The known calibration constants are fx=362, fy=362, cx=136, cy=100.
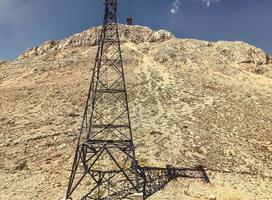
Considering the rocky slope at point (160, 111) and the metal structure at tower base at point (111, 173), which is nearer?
the metal structure at tower base at point (111, 173)

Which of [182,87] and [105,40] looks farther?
[182,87]

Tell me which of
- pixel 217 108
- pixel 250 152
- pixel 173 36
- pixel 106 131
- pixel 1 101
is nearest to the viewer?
pixel 250 152

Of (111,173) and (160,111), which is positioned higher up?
(160,111)

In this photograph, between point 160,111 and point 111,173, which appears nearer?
point 111,173

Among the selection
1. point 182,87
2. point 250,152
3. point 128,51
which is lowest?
point 250,152

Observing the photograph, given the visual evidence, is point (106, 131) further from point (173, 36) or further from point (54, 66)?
point (173, 36)

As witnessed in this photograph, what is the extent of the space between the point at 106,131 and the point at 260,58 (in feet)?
97.7

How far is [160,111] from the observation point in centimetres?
3606

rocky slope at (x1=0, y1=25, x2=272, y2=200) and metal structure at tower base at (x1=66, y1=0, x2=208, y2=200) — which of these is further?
rocky slope at (x1=0, y1=25, x2=272, y2=200)

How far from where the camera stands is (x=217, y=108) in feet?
120

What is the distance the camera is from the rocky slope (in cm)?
2577

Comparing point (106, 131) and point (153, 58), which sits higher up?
point (153, 58)

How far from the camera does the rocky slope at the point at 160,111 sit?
25.8 m

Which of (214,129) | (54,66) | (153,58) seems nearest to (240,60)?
(153,58)
